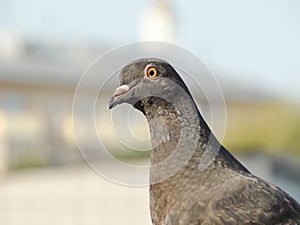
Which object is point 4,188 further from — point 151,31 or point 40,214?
point 151,31

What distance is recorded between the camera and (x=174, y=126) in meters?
6.08

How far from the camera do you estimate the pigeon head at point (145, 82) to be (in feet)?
Result: 19.1

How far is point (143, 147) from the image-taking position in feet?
22.1

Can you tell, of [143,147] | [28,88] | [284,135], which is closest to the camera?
[143,147]

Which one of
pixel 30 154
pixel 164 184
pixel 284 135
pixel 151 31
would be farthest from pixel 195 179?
pixel 151 31

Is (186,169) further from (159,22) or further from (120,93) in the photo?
(159,22)

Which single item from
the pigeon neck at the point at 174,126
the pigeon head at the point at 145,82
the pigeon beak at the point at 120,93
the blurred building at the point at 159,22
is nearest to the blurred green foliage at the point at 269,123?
the blurred building at the point at 159,22

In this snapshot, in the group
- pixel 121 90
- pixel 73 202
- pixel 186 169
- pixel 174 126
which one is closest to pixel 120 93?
pixel 121 90

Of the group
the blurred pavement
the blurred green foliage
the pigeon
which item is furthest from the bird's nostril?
the blurred green foliage

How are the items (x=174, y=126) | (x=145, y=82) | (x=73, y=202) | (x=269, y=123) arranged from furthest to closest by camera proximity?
(x=269, y=123)
(x=73, y=202)
(x=174, y=126)
(x=145, y=82)

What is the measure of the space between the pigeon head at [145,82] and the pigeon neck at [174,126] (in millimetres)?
98

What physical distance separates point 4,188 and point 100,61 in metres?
13.9

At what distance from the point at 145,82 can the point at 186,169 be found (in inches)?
22.1

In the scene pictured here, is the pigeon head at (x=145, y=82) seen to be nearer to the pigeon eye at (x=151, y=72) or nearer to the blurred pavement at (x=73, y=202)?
the pigeon eye at (x=151, y=72)
